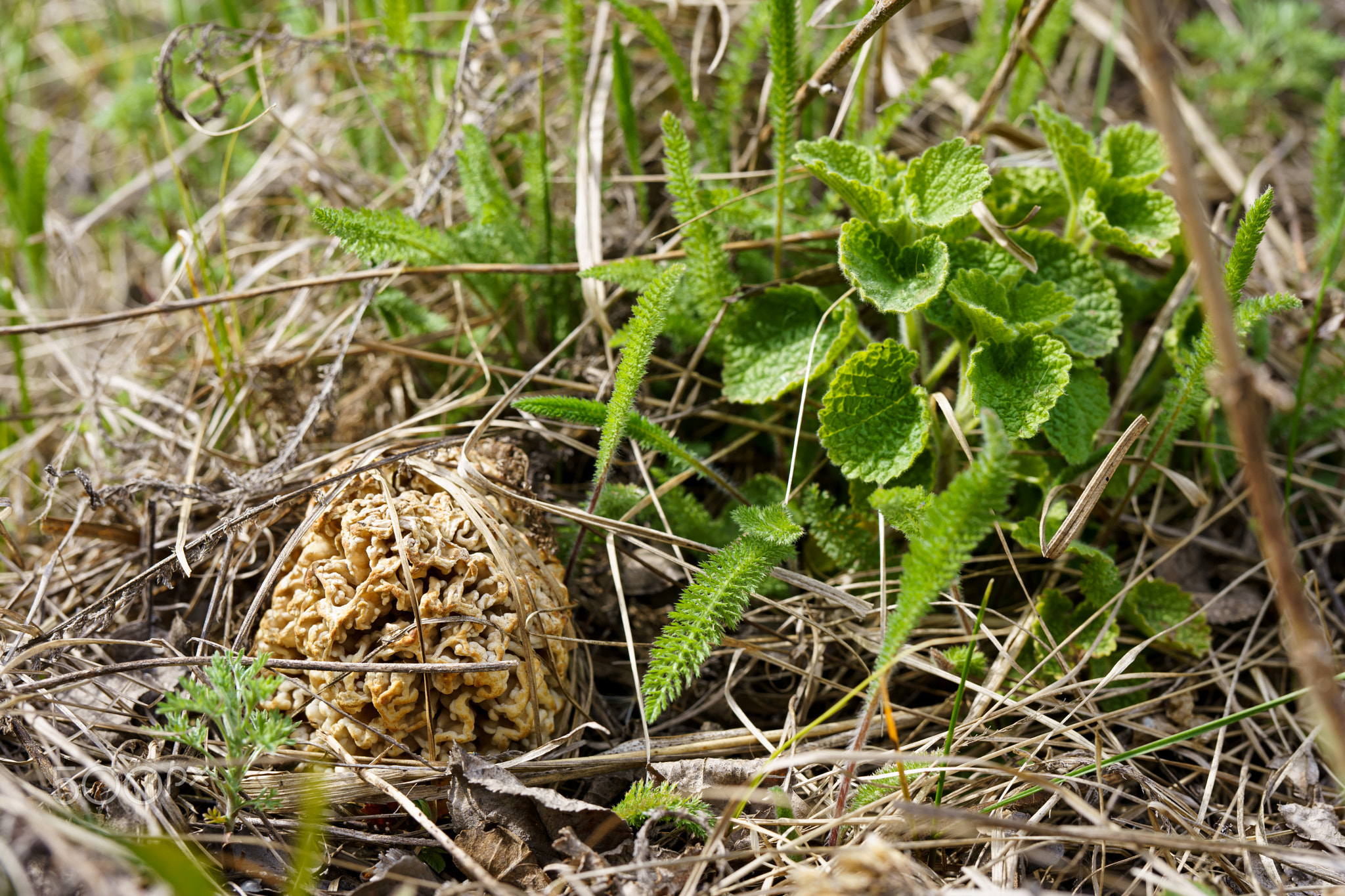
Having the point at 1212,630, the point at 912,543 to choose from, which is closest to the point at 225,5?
the point at 912,543

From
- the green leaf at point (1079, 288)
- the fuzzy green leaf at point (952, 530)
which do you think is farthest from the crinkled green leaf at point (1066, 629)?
the fuzzy green leaf at point (952, 530)

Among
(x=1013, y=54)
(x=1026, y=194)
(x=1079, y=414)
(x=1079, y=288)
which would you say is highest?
(x=1013, y=54)

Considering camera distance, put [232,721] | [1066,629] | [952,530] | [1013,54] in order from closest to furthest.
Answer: [952,530]
[232,721]
[1066,629]
[1013,54]

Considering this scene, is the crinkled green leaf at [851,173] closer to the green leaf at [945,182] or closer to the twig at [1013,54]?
the green leaf at [945,182]

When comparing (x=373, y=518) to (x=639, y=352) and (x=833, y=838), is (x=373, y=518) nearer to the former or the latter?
(x=639, y=352)

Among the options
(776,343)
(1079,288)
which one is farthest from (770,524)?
(1079,288)

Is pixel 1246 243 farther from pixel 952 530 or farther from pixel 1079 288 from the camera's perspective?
pixel 952 530

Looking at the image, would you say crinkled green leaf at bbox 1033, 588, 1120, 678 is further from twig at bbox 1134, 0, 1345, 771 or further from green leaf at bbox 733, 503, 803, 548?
twig at bbox 1134, 0, 1345, 771
